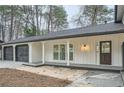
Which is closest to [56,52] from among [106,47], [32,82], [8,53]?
[106,47]

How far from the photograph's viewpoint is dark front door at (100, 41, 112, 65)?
44.4 ft

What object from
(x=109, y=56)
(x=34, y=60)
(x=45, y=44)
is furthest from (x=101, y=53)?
(x=34, y=60)

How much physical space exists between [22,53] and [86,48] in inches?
335

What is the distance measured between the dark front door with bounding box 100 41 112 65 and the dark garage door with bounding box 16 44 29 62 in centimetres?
855

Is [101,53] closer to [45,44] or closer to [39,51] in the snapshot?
[45,44]

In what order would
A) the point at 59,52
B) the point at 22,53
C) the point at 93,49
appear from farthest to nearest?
the point at 22,53 → the point at 59,52 → the point at 93,49

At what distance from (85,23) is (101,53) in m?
19.5

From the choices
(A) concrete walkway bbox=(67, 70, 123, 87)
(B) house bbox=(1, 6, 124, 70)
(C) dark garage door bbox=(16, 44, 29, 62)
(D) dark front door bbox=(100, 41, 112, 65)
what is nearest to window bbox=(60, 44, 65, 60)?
(B) house bbox=(1, 6, 124, 70)

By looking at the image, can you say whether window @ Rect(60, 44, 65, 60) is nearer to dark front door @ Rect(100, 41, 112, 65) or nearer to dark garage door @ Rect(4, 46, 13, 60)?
dark front door @ Rect(100, 41, 112, 65)

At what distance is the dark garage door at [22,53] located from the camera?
20.2 m

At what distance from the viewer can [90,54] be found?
14.6 m

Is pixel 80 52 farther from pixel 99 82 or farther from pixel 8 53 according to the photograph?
pixel 8 53

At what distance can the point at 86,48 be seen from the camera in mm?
14758

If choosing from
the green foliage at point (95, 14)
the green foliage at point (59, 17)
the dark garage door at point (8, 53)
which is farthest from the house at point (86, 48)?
the green foliage at point (59, 17)
